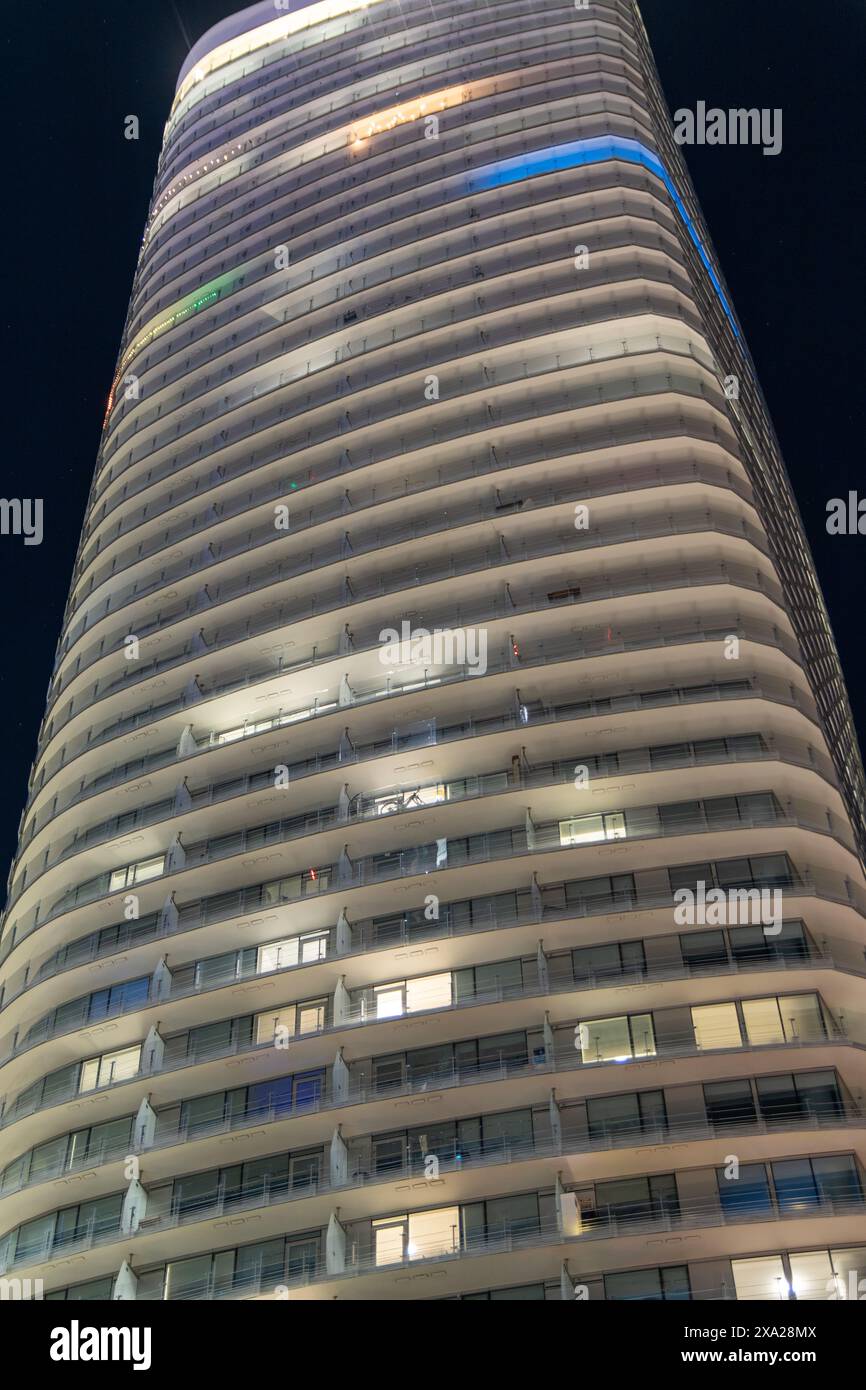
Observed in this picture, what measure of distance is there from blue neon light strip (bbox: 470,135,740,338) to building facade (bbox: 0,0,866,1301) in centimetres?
21

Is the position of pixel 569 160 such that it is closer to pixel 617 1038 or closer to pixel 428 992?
pixel 428 992

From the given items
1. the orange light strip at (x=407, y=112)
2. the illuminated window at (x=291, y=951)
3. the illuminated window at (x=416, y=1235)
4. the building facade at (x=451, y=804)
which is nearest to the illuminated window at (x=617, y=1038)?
the building facade at (x=451, y=804)

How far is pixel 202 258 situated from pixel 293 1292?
2545 inches

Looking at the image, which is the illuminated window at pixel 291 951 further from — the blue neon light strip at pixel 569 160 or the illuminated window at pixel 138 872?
the blue neon light strip at pixel 569 160

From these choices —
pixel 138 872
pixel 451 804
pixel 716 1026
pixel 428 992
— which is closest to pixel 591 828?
pixel 451 804

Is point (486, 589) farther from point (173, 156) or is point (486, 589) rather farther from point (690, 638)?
point (173, 156)

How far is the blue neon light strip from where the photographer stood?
71.8m

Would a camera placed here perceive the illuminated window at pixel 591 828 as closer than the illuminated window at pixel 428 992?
No

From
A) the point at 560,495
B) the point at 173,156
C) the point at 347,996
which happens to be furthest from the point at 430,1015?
the point at 173,156

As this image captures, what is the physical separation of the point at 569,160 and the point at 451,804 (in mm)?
41524

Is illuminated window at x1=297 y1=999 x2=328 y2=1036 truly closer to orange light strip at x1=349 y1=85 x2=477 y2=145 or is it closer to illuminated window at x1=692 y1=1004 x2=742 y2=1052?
illuminated window at x1=692 y1=1004 x2=742 y2=1052

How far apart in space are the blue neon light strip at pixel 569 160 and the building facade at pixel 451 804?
0.70 ft

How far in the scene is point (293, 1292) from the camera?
1444 inches

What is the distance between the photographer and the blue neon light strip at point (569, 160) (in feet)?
235
